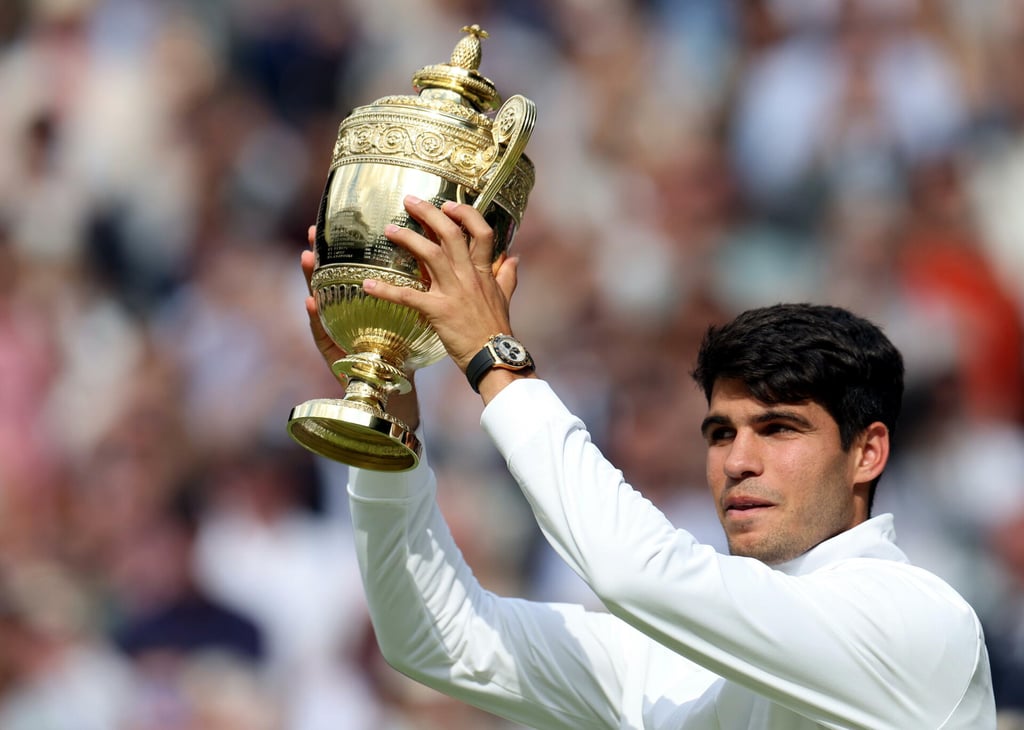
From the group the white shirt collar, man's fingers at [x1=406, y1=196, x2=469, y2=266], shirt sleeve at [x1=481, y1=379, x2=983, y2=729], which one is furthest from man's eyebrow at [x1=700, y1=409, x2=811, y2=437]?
man's fingers at [x1=406, y1=196, x2=469, y2=266]

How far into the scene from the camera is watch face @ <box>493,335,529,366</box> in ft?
8.59

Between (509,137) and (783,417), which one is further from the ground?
(509,137)

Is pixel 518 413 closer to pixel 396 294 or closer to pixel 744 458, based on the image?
pixel 396 294

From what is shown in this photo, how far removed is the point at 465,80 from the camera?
296 centimetres

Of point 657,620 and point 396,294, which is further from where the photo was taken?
point 396,294

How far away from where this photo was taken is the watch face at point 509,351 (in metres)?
2.62

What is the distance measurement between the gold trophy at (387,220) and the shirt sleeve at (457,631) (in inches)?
9.0

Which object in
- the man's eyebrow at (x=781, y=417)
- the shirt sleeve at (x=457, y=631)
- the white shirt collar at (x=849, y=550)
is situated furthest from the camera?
the shirt sleeve at (x=457, y=631)

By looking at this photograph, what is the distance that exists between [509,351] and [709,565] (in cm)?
48

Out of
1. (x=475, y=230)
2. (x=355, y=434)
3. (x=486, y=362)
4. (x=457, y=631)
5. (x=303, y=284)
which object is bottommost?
(x=457, y=631)

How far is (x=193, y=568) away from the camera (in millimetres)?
6105

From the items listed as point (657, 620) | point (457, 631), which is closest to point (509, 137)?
point (657, 620)

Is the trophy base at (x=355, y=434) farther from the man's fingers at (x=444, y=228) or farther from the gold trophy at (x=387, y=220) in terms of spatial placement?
the man's fingers at (x=444, y=228)

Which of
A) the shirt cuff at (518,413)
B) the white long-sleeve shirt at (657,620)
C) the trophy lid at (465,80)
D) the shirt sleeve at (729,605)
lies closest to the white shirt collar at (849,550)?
the white long-sleeve shirt at (657,620)
